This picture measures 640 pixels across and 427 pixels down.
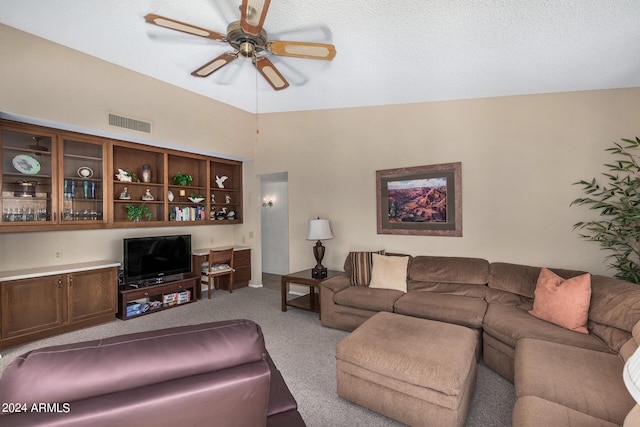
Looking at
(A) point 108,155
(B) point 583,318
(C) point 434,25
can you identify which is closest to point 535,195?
(B) point 583,318

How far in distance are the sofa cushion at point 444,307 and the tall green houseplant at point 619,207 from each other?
1.31 m

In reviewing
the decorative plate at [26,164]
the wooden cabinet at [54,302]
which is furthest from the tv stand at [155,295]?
the decorative plate at [26,164]

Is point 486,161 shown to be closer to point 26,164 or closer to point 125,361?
point 125,361

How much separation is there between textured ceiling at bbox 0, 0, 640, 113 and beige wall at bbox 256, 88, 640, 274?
26 centimetres

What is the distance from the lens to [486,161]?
3.50 metres

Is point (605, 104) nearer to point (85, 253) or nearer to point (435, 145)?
point (435, 145)

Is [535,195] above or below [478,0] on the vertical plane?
below


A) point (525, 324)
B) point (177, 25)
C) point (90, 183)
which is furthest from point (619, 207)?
point (90, 183)

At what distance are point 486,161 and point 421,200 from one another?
0.89m

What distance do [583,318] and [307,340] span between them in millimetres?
2497

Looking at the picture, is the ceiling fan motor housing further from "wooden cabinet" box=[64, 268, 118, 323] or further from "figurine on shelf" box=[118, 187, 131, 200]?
"wooden cabinet" box=[64, 268, 118, 323]

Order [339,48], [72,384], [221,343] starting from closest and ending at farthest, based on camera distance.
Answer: [72,384] → [221,343] → [339,48]

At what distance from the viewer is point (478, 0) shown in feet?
6.79

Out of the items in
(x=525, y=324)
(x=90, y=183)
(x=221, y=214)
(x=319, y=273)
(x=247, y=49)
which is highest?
(x=247, y=49)
